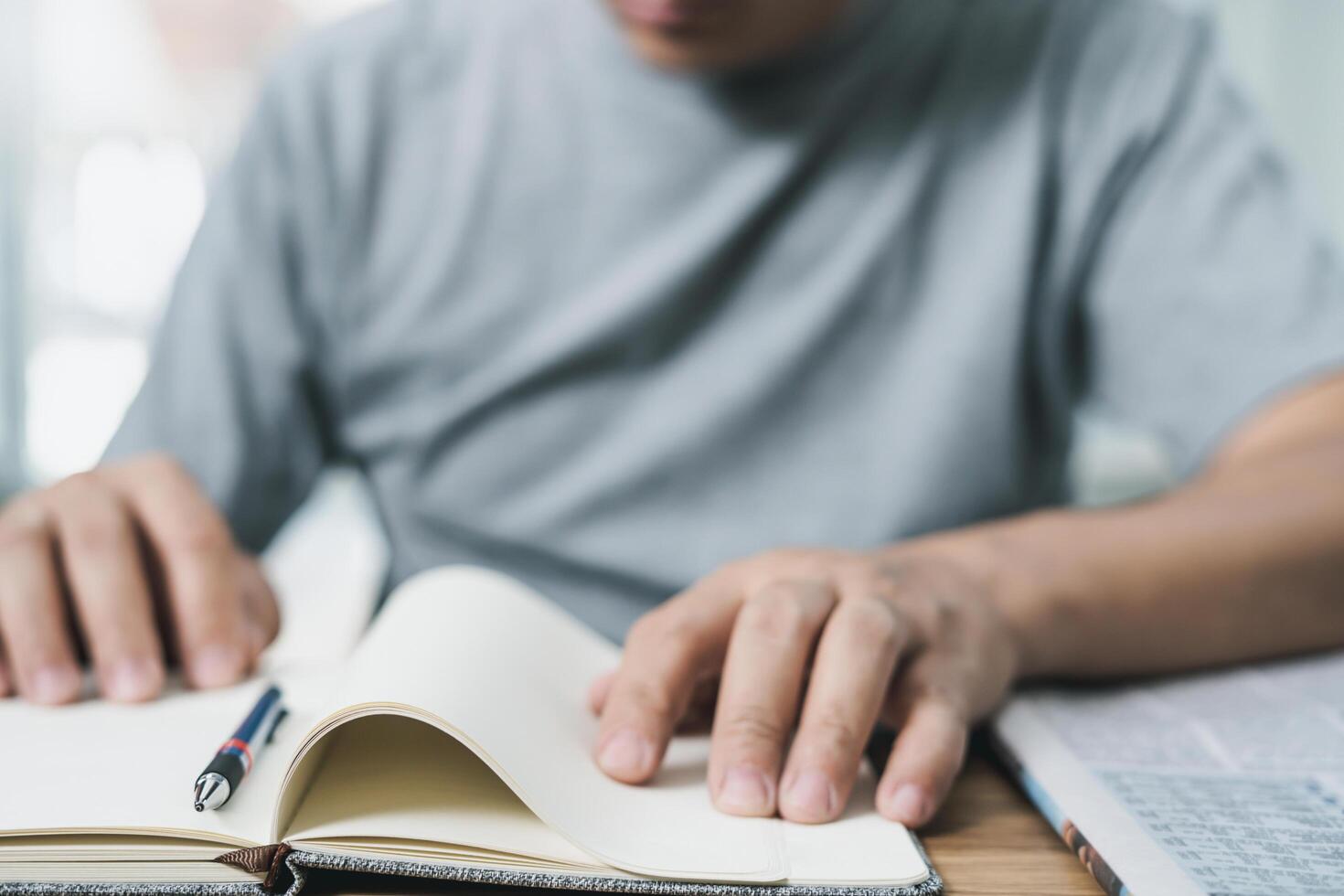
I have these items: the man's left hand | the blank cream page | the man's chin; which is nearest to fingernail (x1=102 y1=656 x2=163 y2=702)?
the blank cream page

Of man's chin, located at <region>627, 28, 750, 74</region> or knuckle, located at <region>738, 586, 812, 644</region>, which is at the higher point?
man's chin, located at <region>627, 28, 750, 74</region>

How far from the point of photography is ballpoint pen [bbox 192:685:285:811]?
12.8 inches

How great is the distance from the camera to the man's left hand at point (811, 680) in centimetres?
36

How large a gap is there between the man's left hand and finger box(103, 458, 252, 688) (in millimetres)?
191

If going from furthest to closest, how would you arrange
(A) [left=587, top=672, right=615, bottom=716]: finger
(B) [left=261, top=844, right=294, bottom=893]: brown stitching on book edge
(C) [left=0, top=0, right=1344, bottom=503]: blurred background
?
(C) [left=0, top=0, right=1344, bottom=503]: blurred background, (A) [left=587, top=672, right=615, bottom=716]: finger, (B) [left=261, top=844, right=294, bottom=893]: brown stitching on book edge

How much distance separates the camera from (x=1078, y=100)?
2.54ft

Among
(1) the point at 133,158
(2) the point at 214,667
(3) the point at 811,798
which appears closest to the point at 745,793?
(3) the point at 811,798

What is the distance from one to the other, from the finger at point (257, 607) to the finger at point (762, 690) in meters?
0.25

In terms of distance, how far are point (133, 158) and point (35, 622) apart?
240 centimetres

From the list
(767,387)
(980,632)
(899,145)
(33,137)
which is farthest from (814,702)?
(33,137)

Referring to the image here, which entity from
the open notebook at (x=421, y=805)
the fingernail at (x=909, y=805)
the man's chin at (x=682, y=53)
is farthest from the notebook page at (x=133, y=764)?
the man's chin at (x=682, y=53)

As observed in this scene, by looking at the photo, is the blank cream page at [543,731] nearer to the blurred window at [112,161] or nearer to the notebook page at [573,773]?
the notebook page at [573,773]

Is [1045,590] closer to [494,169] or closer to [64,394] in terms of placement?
[494,169]

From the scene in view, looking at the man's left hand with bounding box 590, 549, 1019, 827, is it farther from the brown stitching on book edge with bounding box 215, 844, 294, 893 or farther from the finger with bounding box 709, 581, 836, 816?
the brown stitching on book edge with bounding box 215, 844, 294, 893
